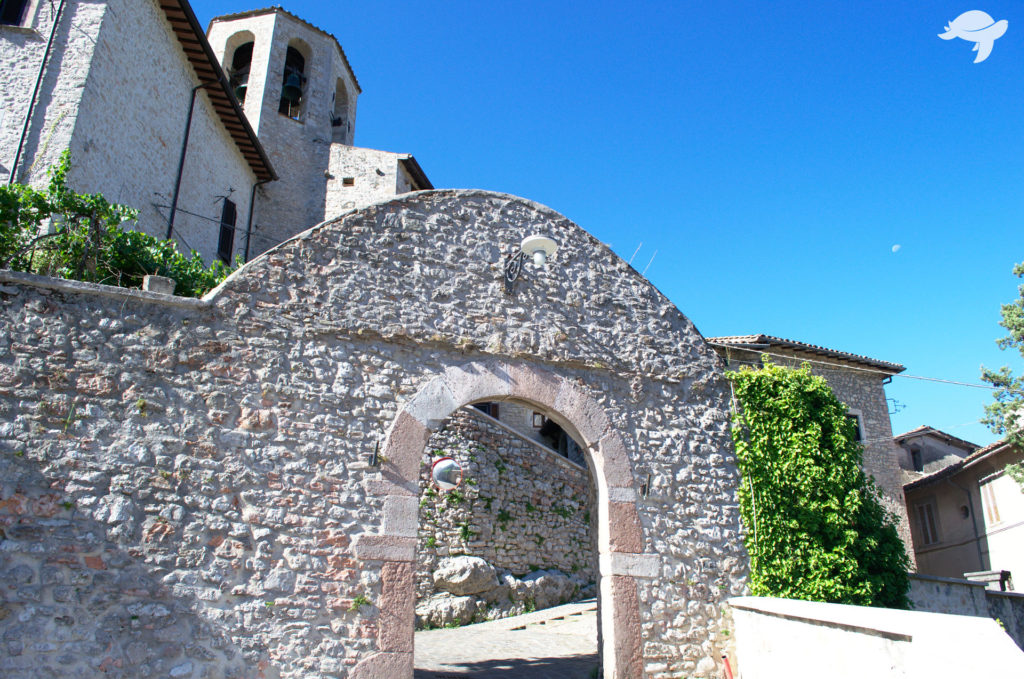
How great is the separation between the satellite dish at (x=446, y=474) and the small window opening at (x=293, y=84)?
1164cm

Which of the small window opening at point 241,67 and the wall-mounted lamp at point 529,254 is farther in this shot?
the small window opening at point 241,67

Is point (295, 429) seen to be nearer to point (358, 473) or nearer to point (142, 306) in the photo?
point (358, 473)

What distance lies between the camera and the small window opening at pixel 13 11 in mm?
9859

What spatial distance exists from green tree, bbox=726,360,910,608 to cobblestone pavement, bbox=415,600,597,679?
7.66 ft

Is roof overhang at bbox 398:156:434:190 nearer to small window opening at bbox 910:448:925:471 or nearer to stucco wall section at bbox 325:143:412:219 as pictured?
stucco wall section at bbox 325:143:412:219

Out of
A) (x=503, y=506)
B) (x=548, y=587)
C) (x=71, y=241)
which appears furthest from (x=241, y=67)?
(x=548, y=587)

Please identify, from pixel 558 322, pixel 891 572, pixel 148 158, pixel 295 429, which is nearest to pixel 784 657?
pixel 891 572

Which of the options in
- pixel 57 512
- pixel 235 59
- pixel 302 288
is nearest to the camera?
pixel 57 512

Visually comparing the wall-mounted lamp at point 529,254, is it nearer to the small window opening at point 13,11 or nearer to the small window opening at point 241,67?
the small window opening at point 13,11

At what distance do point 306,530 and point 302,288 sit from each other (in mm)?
2131

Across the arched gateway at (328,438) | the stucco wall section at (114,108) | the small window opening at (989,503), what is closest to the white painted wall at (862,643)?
the arched gateway at (328,438)

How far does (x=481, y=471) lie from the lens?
13.6 m

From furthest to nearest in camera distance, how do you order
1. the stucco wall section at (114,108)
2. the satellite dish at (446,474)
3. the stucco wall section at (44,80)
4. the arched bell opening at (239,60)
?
the arched bell opening at (239,60) → the satellite dish at (446,474) → the stucco wall section at (114,108) → the stucco wall section at (44,80)

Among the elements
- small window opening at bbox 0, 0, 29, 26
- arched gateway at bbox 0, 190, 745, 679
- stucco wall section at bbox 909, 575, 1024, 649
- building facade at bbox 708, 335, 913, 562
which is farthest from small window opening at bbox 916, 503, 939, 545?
small window opening at bbox 0, 0, 29, 26
